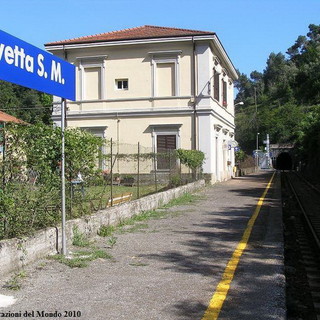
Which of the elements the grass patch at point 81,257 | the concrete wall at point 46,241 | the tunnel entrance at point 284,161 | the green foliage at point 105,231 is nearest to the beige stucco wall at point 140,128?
the concrete wall at point 46,241

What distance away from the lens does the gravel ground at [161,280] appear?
4922 mm

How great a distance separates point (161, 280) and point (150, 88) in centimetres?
2189

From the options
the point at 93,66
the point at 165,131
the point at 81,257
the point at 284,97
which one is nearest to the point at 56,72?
A: the point at 81,257

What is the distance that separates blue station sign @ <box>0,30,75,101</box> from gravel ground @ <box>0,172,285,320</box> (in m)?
2.55

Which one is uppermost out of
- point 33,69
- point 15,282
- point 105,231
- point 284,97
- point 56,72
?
point 284,97

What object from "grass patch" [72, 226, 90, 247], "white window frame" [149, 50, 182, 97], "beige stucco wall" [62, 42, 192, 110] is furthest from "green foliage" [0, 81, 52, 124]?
"grass patch" [72, 226, 90, 247]

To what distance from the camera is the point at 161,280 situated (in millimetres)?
6078

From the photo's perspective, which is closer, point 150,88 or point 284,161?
point 150,88

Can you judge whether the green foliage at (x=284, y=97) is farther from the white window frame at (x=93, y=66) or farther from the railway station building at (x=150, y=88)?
the white window frame at (x=93, y=66)

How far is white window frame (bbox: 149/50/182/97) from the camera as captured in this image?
26.7m

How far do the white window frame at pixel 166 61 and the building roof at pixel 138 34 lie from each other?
102cm

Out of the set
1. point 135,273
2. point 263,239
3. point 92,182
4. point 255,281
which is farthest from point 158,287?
point 263,239

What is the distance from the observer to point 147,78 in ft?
89.1

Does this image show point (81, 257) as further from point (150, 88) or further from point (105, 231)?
point (150, 88)
